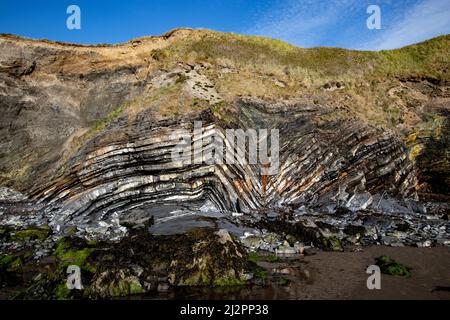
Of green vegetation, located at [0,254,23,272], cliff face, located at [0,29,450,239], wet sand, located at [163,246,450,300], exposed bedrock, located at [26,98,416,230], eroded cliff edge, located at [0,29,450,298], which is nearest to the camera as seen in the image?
wet sand, located at [163,246,450,300]

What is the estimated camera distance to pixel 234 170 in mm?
20078

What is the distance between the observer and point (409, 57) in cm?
3325

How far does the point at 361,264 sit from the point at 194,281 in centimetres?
571

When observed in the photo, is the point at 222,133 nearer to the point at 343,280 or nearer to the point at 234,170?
the point at 234,170

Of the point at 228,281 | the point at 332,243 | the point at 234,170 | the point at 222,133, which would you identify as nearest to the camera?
the point at 228,281

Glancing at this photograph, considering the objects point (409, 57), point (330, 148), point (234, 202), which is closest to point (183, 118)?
point (234, 202)

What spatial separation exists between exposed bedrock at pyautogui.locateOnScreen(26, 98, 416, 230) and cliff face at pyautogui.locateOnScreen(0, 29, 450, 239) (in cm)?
8

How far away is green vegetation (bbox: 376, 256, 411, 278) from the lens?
1061 cm

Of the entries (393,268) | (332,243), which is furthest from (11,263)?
(393,268)

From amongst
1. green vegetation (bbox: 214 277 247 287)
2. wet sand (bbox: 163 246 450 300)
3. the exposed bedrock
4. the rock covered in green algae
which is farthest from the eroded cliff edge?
green vegetation (bbox: 214 277 247 287)

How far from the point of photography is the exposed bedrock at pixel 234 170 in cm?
1852

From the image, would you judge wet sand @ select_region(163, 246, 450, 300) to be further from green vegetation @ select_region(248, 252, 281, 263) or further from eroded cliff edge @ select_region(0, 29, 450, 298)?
eroded cliff edge @ select_region(0, 29, 450, 298)

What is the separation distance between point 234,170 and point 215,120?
11.8 ft
